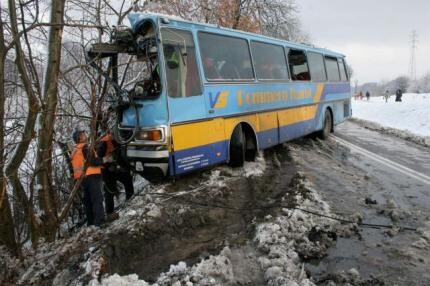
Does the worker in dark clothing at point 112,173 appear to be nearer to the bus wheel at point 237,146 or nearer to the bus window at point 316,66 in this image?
the bus wheel at point 237,146

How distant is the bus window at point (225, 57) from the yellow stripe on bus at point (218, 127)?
0.81 m

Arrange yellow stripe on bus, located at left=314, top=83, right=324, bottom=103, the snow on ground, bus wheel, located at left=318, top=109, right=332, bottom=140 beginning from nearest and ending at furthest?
1. the snow on ground
2. yellow stripe on bus, located at left=314, top=83, right=324, bottom=103
3. bus wheel, located at left=318, top=109, right=332, bottom=140

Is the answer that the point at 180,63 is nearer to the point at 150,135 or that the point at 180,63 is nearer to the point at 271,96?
the point at 150,135

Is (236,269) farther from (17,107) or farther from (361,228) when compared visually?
A: (17,107)

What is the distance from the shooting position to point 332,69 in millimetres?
15266

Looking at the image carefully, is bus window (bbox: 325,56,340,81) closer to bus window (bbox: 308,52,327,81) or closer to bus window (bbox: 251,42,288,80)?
bus window (bbox: 308,52,327,81)

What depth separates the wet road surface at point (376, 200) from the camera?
4969 millimetres

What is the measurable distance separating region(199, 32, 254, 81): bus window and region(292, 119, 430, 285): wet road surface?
93.3 inches

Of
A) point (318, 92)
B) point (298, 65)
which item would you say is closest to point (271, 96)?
point (298, 65)

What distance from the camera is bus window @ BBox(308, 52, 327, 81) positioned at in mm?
13359

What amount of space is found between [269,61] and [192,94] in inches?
137

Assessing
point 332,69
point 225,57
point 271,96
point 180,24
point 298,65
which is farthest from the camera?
point 332,69

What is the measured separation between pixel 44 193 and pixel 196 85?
3.01m

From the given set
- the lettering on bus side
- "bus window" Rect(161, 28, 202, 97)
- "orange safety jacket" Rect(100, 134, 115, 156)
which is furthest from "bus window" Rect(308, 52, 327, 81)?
"orange safety jacket" Rect(100, 134, 115, 156)
